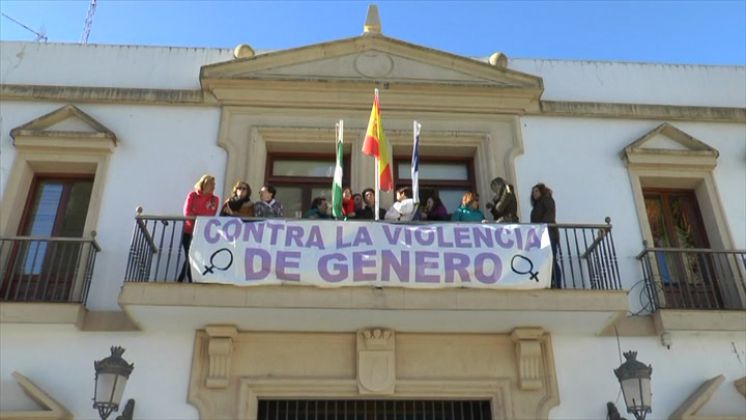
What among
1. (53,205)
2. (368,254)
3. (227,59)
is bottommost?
(368,254)

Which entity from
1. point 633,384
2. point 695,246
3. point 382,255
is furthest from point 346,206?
point 695,246

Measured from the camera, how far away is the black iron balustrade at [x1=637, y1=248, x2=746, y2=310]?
341 inches

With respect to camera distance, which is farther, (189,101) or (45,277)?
(189,101)

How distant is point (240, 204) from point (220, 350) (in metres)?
1.75

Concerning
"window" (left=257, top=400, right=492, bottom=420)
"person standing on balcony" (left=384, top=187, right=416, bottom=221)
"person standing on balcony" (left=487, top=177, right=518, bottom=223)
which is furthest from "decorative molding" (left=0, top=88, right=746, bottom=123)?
"window" (left=257, top=400, right=492, bottom=420)

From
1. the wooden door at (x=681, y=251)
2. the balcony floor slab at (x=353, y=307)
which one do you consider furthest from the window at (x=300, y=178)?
the wooden door at (x=681, y=251)

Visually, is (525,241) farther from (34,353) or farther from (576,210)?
(34,353)

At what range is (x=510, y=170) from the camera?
368 inches

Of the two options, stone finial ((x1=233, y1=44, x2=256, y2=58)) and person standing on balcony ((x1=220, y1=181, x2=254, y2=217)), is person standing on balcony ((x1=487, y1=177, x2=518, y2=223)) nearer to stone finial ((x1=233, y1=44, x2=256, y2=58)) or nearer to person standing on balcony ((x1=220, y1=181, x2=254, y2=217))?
person standing on balcony ((x1=220, y1=181, x2=254, y2=217))

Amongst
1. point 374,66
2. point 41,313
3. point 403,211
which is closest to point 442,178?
point 403,211

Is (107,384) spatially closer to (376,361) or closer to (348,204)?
(376,361)

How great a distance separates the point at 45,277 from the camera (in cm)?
838

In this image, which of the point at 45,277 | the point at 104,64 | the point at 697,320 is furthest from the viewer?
the point at 104,64

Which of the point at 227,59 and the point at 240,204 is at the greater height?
the point at 227,59
